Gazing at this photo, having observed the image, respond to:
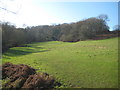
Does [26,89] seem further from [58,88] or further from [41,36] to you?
[41,36]

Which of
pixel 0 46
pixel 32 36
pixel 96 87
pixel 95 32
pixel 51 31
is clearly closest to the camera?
pixel 96 87

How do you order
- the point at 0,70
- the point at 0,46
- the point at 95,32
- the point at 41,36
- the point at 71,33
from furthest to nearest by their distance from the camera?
the point at 41,36 < the point at 71,33 < the point at 95,32 < the point at 0,46 < the point at 0,70

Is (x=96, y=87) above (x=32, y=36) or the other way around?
the other way around

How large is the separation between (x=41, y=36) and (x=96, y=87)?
6661 centimetres

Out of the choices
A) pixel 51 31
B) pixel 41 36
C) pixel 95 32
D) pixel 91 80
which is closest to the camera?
pixel 91 80

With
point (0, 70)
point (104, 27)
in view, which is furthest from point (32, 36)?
point (0, 70)

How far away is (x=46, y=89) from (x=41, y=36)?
6602cm

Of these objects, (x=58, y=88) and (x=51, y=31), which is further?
(x=51, y=31)

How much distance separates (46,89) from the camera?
4.75 meters

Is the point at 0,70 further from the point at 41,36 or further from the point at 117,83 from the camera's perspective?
the point at 41,36

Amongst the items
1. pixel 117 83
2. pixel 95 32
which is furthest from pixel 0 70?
pixel 95 32

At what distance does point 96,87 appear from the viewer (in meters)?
4.66

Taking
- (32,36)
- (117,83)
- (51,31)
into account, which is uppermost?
(51,31)

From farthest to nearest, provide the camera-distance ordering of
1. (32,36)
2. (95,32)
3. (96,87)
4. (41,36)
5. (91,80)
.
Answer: (41,36), (32,36), (95,32), (91,80), (96,87)
